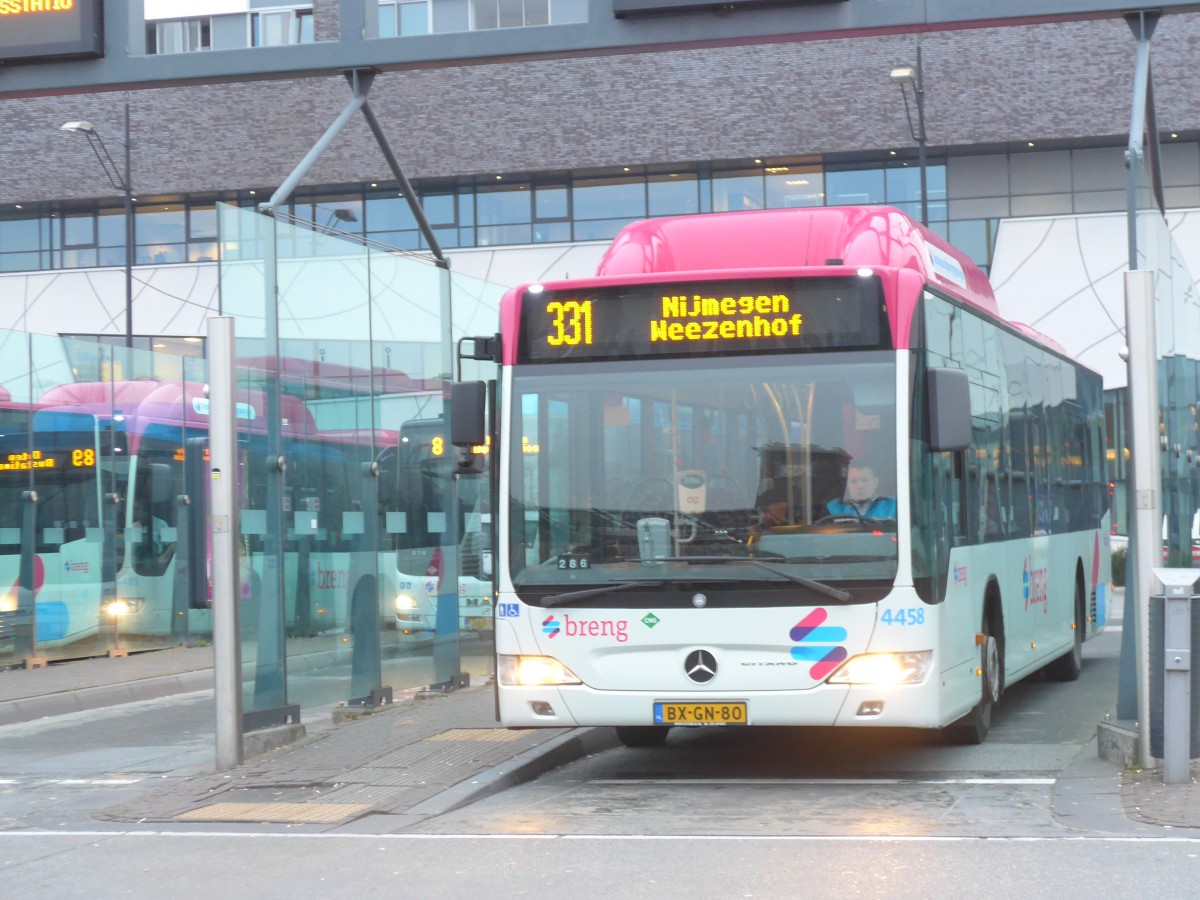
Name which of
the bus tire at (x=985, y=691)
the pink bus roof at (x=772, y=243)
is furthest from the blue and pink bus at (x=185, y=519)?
the bus tire at (x=985, y=691)

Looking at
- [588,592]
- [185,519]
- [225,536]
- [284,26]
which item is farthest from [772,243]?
[284,26]

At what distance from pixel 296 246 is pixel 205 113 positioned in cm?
3437

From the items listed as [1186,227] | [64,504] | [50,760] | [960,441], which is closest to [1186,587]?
[960,441]

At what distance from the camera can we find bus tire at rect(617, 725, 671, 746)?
1221 cm

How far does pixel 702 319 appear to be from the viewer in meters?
10.3

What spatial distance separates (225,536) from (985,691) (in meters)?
5.05

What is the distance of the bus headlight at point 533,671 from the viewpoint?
10.2m

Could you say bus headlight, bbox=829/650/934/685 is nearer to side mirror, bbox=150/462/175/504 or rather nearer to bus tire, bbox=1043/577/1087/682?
bus tire, bbox=1043/577/1087/682

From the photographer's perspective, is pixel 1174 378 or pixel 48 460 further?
pixel 48 460

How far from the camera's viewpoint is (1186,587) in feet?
31.0

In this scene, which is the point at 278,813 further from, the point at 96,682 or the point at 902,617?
the point at 96,682

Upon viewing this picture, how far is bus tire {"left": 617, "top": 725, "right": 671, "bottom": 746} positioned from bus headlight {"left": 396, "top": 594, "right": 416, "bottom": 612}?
2.99 metres

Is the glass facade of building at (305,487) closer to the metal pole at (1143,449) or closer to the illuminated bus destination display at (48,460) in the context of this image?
the illuminated bus destination display at (48,460)

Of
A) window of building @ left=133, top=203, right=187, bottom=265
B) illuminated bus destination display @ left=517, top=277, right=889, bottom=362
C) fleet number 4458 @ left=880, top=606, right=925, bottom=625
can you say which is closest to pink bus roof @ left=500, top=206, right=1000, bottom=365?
illuminated bus destination display @ left=517, top=277, right=889, bottom=362
